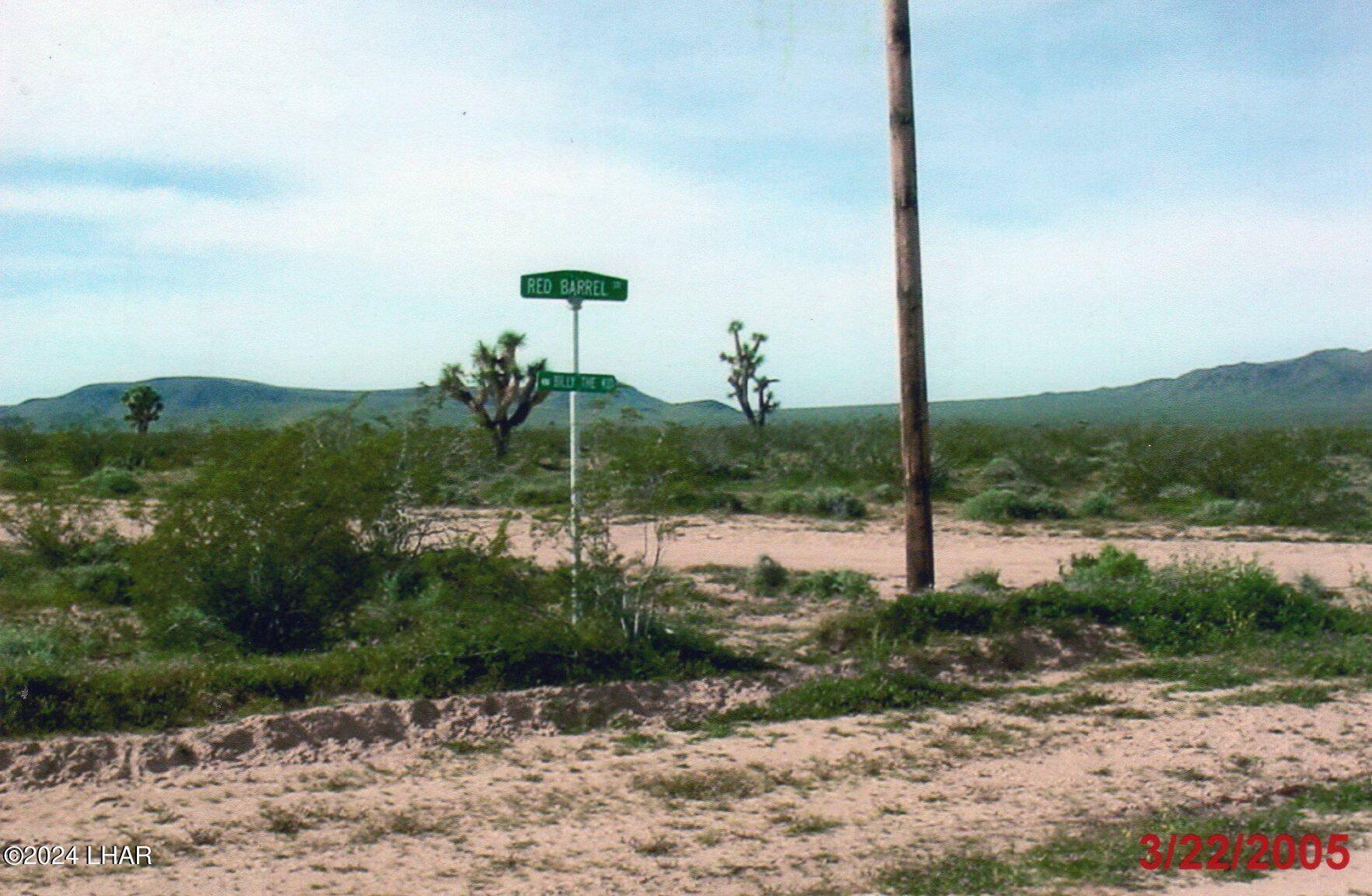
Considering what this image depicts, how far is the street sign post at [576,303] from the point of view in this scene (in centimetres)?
959

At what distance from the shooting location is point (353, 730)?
25.3 feet

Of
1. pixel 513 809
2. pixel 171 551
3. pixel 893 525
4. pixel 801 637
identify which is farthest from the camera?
pixel 893 525

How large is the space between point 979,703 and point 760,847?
10.6 ft

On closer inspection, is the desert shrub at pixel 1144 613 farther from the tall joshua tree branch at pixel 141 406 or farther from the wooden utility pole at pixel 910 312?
the tall joshua tree branch at pixel 141 406

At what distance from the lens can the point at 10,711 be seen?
7691 millimetres

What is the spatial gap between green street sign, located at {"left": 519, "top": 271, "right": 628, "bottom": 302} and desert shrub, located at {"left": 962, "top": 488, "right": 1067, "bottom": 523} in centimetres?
1297

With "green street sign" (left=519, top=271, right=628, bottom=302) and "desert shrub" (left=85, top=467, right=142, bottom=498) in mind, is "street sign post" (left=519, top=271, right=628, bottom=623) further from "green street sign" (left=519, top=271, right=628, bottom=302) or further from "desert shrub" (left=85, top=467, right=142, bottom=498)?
"desert shrub" (left=85, top=467, right=142, bottom=498)

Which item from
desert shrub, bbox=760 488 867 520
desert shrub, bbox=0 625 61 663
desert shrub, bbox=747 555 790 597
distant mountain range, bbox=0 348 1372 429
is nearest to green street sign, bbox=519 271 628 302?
desert shrub, bbox=0 625 61 663

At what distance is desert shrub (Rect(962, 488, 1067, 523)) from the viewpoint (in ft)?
70.9

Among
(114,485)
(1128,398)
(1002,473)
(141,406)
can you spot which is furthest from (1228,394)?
(114,485)

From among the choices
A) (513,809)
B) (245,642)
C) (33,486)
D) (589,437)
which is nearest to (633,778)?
(513,809)

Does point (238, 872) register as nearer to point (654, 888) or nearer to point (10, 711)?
point (654, 888)

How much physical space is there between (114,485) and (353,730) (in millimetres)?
21221

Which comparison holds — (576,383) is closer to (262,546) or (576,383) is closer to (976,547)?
(262,546)
